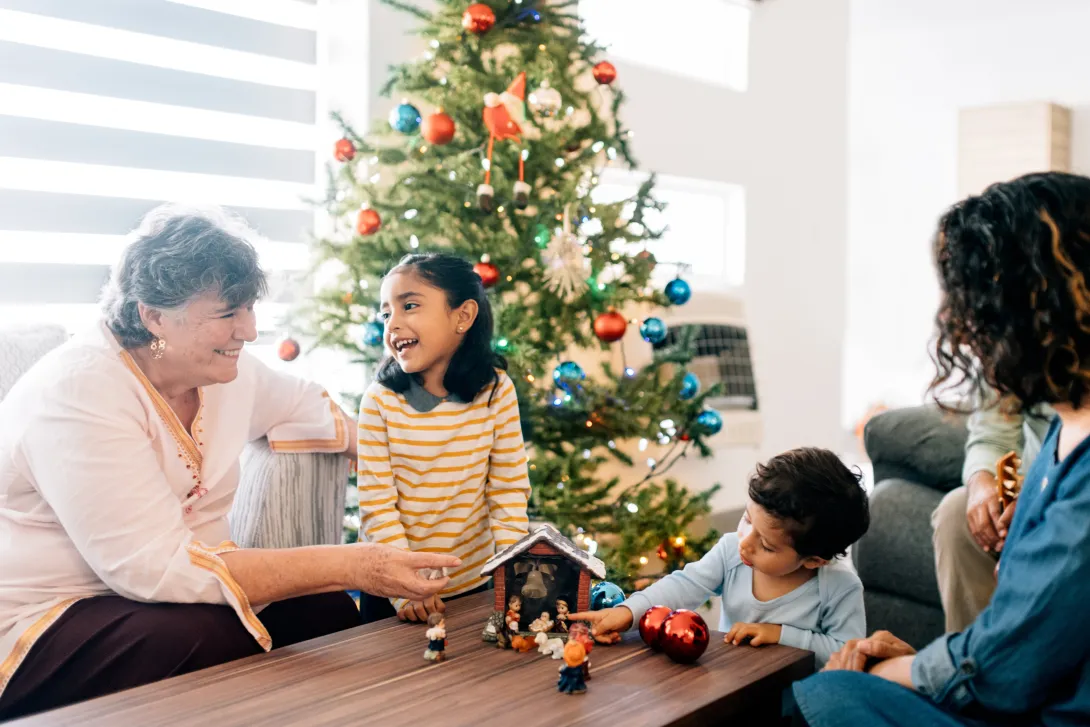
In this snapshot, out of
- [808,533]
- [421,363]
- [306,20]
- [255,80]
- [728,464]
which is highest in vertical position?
[306,20]

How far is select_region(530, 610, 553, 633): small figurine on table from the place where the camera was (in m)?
1.50

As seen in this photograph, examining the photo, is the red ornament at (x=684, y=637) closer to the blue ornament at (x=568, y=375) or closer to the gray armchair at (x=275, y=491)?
the gray armchair at (x=275, y=491)

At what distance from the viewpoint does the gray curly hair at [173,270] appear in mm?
1688

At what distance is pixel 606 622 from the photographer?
5.11 ft

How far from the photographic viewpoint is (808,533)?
156cm

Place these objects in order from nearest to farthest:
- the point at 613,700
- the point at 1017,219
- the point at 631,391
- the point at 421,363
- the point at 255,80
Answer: the point at 1017,219
the point at 613,700
the point at 421,363
the point at 631,391
the point at 255,80

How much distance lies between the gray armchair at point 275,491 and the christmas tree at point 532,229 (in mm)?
604

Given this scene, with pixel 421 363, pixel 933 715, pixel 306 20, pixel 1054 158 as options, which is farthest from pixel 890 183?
pixel 933 715

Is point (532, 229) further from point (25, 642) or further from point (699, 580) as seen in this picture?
point (25, 642)

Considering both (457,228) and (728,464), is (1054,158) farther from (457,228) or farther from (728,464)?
(457,228)

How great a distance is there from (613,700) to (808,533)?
17.0 inches

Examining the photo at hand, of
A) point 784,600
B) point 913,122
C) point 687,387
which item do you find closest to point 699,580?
point 784,600

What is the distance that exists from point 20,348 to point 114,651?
28.7 inches

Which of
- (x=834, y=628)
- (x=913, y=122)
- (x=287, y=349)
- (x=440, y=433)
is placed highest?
(x=913, y=122)
